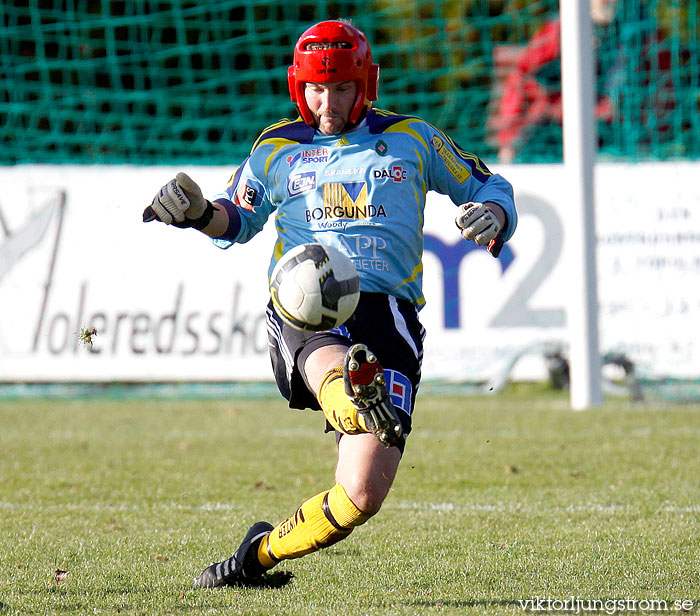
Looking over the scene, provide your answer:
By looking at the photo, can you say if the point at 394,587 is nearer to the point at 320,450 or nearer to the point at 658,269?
the point at 320,450

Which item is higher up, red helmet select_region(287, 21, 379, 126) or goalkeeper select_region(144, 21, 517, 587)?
red helmet select_region(287, 21, 379, 126)

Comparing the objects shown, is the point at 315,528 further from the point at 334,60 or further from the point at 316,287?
the point at 334,60

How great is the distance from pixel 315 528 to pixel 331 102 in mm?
1545

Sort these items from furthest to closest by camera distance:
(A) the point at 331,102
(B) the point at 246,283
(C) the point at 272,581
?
(B) the point at 246,283
(A) the point at 331,102
(C) the point at 272,581

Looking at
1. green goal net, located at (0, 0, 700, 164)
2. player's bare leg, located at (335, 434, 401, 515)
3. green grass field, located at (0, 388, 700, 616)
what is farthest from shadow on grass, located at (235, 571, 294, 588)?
green goal net, located at (0, 0, 700, 164)

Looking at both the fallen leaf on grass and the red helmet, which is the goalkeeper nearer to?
the red helmet

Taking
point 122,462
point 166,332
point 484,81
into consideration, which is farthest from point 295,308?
point 484,81

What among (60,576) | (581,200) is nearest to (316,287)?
(60,576)

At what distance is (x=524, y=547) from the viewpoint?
4.72 m

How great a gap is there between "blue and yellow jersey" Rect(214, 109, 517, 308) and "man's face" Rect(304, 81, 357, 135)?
0.16ft

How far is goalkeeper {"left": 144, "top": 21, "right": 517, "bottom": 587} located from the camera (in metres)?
3.81

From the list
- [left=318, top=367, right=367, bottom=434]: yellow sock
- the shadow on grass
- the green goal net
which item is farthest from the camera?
the green goal net

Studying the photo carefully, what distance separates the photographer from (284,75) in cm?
1302

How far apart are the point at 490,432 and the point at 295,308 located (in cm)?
492
